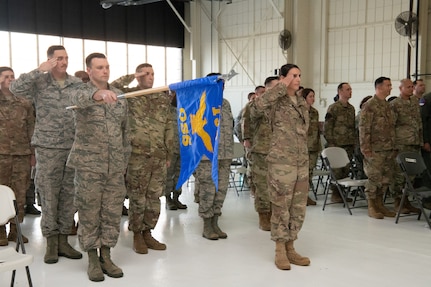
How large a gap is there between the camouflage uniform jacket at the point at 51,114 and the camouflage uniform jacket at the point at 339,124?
4.05 meters

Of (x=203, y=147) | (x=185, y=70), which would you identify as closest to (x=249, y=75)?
(x=185, y=70)

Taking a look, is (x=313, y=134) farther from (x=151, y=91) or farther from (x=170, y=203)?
(x=151, y=91)

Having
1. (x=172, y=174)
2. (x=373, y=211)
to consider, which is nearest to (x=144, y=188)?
(x=172, y=174)

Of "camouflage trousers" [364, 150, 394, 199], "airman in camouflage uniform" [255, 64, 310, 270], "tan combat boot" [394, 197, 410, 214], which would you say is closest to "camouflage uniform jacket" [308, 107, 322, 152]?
"camouflage trousers" [364, 150, 394, 199]

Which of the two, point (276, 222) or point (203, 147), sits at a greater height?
point (203, 147)

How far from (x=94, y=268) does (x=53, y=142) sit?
1097 millimetres

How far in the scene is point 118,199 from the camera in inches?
155

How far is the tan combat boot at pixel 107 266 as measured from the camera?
391cm

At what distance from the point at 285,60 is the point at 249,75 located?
130 centimetres

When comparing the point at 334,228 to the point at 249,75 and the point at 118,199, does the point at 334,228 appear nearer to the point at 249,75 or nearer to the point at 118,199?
the point at 118,199

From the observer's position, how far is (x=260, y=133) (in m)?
5.31

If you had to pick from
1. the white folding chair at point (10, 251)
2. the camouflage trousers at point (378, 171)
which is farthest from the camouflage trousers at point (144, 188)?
the camouflage trousers at point (378, 171)

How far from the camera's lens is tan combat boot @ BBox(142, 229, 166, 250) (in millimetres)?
4688

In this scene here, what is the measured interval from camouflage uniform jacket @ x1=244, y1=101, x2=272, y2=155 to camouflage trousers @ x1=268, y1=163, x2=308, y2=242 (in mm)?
1123
